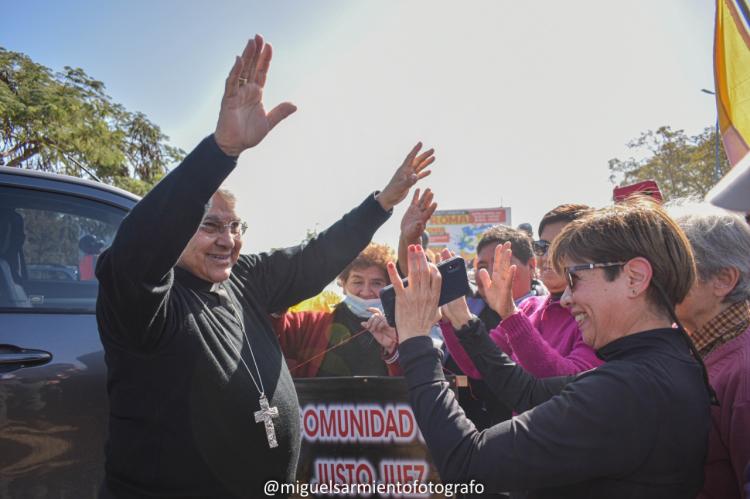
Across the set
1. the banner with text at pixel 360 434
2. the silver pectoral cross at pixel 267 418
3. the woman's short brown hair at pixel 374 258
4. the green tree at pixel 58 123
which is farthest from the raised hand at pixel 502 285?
the green tree at pixel 58 123

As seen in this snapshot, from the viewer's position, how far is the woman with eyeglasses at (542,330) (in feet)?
6.52

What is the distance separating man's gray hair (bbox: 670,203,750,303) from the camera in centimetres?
174

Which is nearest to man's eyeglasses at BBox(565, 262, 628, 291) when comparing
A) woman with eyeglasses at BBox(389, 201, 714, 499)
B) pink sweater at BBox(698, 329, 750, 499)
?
woman with eyeglasses at BBox(389, 201, 714, 499)

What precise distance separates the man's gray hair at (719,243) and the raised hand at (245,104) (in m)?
1.38

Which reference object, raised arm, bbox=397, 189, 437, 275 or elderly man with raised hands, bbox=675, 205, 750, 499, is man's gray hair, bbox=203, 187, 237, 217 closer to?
raised arm, bbox=397, 189, 437, 275

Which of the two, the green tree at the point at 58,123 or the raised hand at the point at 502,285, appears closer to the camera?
the raised hand at the point at 502,285

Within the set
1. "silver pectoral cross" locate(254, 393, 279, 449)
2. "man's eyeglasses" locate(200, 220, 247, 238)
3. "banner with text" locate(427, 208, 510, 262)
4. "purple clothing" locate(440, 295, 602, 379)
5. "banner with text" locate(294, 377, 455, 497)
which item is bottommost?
"banner with text" locate(294, 377, 455, 497)

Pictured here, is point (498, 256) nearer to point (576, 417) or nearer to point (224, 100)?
point (576, 417)

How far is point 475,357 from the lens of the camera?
1.78m

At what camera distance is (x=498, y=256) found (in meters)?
2.11

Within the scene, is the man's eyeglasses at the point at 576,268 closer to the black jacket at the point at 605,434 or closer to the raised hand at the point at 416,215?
the black jacket at the point at 605,434

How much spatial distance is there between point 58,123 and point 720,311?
1603 cm

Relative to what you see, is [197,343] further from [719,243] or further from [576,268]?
[719,243]

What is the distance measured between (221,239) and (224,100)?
690mm
